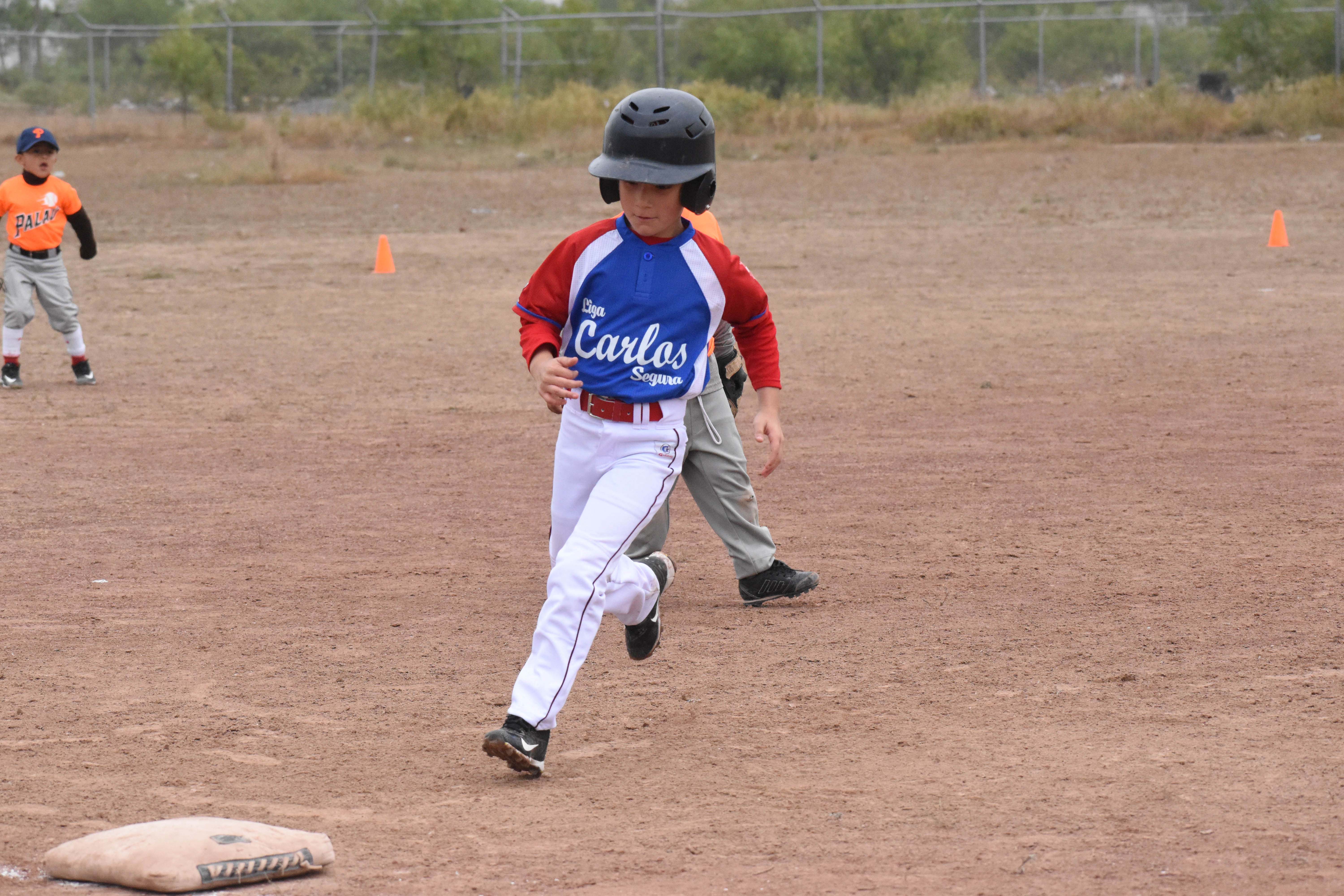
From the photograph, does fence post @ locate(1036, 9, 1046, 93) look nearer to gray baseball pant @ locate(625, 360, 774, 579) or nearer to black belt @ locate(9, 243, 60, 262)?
black belt @ locate(9, 243, 60, 262)

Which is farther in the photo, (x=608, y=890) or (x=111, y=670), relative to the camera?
(x=111, y=670)

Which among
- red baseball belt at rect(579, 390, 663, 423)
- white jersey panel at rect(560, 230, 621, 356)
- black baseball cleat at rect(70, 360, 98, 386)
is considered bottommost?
black baseball cleat at rect(70, 360, 98, 386)

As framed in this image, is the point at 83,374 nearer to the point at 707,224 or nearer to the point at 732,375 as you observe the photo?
the point at 707,224

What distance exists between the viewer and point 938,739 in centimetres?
448

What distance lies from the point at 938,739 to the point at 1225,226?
1633 centimetres

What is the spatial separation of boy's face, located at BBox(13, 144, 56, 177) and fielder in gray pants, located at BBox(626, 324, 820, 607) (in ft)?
21.4

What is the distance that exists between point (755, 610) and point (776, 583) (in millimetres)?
145

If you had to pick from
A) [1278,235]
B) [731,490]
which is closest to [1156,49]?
[1278,235]

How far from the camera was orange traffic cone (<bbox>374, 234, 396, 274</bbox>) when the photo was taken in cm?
1689

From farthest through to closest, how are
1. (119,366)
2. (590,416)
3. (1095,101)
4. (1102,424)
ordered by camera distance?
(1095,101)
(119,366)
(1102,424)
(590,416)

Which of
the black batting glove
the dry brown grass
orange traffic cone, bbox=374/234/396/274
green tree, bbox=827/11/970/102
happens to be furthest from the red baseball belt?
green tree, bbox=827/11/970/102

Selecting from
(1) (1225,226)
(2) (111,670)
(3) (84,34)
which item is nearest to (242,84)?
(3) (84,34)

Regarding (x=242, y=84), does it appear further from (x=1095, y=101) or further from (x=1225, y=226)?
(x=1225, y=226)

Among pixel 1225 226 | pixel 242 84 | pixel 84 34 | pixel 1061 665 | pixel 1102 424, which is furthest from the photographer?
pixel 242 84
